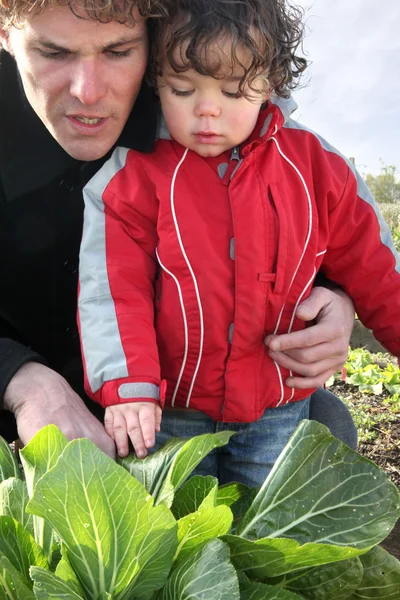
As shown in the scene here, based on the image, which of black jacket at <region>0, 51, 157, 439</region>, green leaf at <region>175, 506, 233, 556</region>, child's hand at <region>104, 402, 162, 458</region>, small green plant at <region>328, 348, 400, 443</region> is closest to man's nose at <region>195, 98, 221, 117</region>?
black jacket at <region>0, 51, 157, 439</region>

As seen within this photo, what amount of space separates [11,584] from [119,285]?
892 millimetres

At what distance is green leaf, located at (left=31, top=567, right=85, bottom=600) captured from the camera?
0.77 meters

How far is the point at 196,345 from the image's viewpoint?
173cm

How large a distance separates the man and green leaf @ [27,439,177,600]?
0.50 metres

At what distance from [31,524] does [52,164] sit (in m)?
1.32

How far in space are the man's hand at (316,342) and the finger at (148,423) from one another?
42 cm

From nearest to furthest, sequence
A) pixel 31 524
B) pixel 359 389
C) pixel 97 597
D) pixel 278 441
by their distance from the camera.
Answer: pixel 97 597 < pixel 31 524 < pixel 278 441 < pixel 359 389

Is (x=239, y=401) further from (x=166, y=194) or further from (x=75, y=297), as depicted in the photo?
(x=75, y=297)

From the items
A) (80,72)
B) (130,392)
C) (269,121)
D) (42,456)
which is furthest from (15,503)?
(269,121)

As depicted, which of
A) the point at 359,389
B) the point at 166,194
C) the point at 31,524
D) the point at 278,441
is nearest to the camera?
the point at 31,524

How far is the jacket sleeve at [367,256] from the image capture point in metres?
1.88

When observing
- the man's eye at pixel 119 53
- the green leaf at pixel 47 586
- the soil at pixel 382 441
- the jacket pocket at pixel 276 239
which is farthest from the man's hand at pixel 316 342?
the soil at pixel 382 441

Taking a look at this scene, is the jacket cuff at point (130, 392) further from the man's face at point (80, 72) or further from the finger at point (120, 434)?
the man's face at point (80, 72)

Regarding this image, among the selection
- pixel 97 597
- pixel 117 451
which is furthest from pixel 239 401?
pixel 97 597
